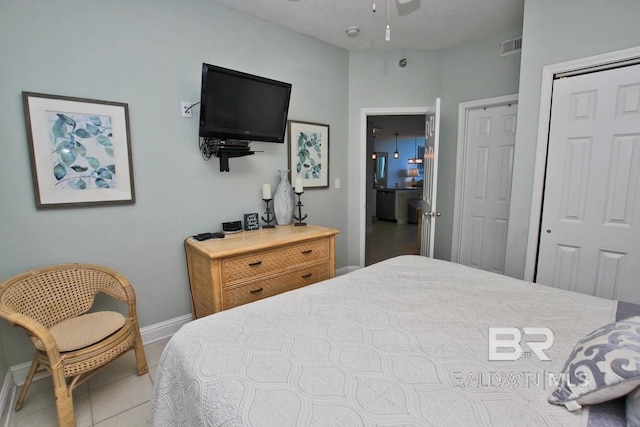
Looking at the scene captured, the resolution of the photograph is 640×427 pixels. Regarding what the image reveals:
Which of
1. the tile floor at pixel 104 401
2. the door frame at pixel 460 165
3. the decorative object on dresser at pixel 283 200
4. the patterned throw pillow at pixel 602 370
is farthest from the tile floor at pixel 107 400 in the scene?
the door frame at pixel 460 165

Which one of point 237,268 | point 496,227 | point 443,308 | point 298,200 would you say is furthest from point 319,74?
point 443,308

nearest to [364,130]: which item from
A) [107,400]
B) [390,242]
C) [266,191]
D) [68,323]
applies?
[266,191]

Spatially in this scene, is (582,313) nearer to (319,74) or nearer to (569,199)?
(569,199)

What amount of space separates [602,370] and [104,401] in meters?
2.33

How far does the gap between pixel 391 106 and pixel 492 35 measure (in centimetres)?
117

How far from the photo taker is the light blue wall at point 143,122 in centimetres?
181

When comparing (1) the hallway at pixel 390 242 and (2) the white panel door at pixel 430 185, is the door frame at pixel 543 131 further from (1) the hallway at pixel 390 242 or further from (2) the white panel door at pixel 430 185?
(1) the hallway at pixel 390 242

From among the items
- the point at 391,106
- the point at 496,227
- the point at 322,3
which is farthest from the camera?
the point at 391,106

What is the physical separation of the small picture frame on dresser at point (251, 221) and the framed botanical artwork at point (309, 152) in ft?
2.00

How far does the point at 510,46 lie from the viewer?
118 inches

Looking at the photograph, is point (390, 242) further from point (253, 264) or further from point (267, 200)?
point (253, 264)

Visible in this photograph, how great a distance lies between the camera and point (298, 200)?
3.14 meters

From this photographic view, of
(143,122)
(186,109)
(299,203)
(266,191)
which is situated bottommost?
(299,203)

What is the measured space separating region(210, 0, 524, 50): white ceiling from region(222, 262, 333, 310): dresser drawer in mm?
2209
